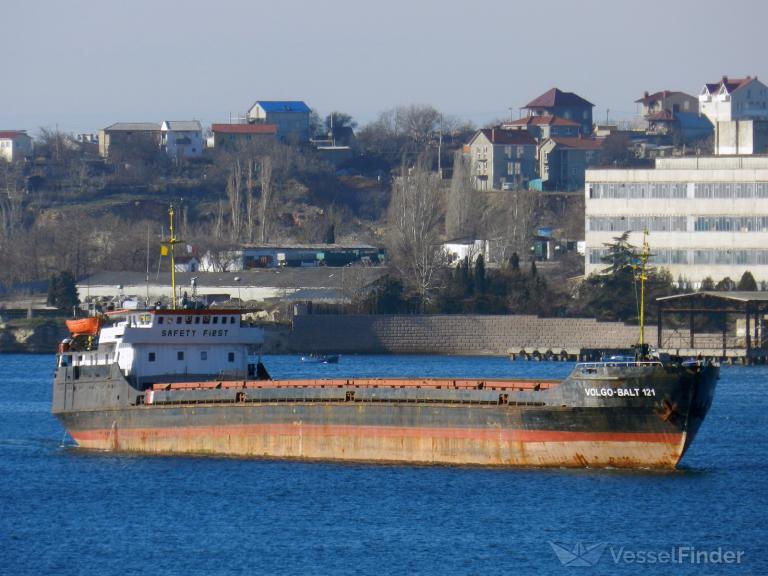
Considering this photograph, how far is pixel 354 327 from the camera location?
111m

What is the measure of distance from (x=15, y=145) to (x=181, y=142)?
16997mm

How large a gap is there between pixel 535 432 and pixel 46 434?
2154 cm

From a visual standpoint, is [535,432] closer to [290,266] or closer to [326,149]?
[290,266]

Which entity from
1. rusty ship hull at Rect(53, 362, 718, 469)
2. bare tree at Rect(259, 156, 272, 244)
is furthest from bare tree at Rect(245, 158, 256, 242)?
rusty ship hull at Rect(53, 362, 718, 469)

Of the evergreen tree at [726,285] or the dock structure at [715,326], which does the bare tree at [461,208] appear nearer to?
the evergreen tree at [726,285]

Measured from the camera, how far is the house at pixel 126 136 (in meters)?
187

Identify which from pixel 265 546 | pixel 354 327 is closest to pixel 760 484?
pixel 265 546

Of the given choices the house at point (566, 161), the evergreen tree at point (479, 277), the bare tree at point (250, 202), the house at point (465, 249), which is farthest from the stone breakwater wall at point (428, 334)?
the house at point (566, 161)

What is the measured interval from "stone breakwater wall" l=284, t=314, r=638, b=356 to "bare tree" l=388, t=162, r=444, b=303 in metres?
8.64

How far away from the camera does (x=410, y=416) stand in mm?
51969

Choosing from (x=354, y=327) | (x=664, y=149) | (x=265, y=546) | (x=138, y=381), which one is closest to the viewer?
(x=265, y=546)

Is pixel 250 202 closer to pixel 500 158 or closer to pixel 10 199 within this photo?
pixel 10 199

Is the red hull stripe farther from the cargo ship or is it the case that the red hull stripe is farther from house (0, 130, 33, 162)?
house (0, 130, 33, 162)

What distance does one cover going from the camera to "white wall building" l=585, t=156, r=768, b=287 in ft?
378
